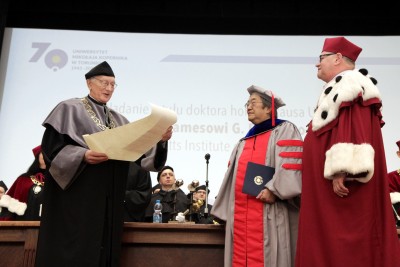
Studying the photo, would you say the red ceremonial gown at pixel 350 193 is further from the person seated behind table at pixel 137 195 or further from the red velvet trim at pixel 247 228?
the person seated behind table at pixel 137 195

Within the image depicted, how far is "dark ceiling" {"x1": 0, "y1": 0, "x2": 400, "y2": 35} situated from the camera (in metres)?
7.29

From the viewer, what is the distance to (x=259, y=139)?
128 inches

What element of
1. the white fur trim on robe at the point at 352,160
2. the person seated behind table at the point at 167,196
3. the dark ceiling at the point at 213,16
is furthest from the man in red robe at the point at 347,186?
the dark ceiling at the point at 213,16

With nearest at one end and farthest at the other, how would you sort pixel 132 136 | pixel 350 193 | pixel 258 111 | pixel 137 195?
pixel 350 193, pixel 132 136, pixel 258 111, pixel 137 195

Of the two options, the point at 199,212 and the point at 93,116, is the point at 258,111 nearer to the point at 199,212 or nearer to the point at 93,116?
the point at 93,116

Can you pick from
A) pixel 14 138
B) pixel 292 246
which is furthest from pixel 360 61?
pixel 14 138

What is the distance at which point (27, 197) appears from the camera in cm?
520

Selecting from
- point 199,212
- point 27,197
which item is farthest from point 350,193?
point 27,197

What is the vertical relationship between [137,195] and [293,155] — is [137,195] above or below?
below

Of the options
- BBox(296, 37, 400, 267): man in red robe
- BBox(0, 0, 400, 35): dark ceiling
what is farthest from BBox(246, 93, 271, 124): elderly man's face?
BBox(0, 0, 400, 35): dark ceiling

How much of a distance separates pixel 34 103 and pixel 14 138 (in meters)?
0.56

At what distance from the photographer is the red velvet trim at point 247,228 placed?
9.52 ft

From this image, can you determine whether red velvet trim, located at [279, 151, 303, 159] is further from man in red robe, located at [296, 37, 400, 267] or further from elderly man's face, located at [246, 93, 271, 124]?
elderly man's face, located at [246, 93, 271, 124]

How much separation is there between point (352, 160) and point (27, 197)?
12.9ft
